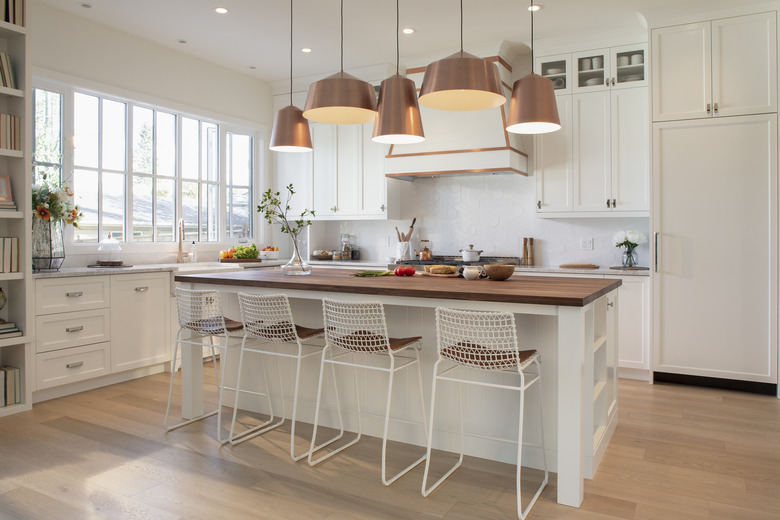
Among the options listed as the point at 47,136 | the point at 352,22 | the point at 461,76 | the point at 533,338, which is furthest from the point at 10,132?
the point at 533,338

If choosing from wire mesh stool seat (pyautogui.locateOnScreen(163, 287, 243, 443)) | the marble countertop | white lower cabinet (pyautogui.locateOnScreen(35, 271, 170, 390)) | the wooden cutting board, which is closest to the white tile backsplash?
the wooden cutting board

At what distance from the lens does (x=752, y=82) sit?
409 centimetres

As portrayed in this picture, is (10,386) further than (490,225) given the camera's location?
No

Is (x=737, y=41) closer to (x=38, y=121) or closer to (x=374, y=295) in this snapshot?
(x=374, y=295)

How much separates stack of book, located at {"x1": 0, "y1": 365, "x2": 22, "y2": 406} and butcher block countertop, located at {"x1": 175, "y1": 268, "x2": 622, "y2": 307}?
4.19ft

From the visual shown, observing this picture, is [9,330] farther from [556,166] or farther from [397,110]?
[556,166]

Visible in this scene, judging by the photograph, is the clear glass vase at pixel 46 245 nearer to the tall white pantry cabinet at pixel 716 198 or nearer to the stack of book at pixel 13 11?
the stack of book at pixel 13 11

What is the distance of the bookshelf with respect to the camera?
3727 millimetres

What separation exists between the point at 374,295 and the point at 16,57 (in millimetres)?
2971

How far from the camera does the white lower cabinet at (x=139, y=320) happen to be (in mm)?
4383

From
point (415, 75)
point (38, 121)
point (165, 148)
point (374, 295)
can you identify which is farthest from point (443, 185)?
point (38, 121)

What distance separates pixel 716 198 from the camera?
4203 millimetres

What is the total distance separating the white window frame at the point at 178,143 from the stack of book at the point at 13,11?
58cm

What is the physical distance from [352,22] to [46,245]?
285 cm
